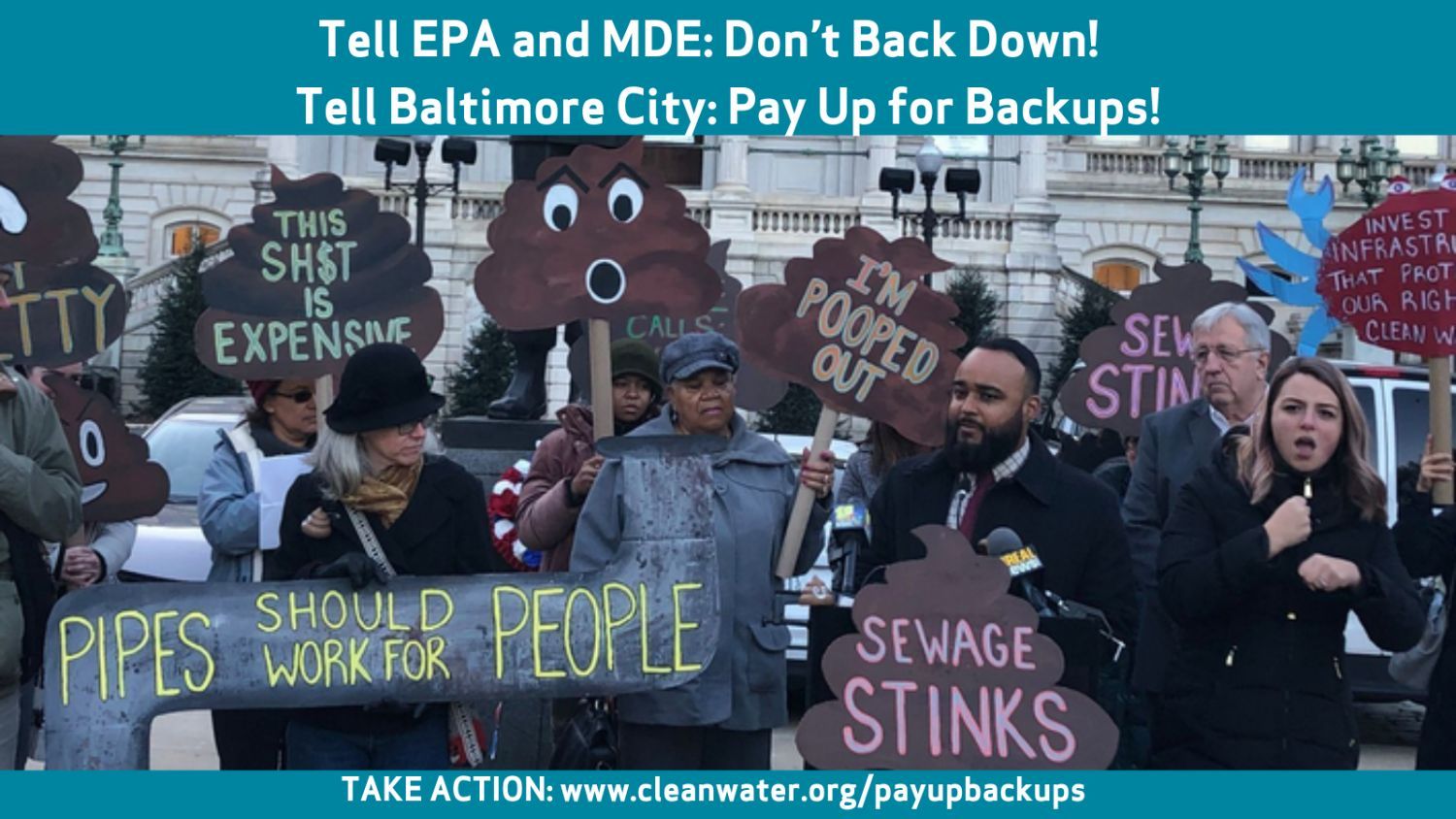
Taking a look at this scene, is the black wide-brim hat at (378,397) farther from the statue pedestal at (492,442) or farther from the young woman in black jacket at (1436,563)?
the statue pedestal at (492,442)

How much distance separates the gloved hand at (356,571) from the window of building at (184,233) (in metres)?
40.3

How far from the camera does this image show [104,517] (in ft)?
19.6

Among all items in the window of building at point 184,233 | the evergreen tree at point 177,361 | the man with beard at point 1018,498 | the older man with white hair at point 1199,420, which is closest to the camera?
the man with beard at point 1018,498

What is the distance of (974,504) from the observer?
4992 millimetres

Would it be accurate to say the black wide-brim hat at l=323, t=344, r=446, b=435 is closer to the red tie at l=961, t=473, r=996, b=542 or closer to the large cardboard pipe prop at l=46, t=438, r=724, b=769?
the large cardboard pipe prop at l=46, t=438, r=724, b=769

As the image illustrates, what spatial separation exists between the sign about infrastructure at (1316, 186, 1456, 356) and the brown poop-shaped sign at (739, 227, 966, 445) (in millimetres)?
1314

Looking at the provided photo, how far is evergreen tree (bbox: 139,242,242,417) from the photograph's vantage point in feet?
105

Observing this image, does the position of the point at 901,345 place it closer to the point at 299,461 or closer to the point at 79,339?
the point at 299,461

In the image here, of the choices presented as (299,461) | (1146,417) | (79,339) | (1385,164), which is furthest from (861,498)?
(1385,164)

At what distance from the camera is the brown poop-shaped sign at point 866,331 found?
5.73m

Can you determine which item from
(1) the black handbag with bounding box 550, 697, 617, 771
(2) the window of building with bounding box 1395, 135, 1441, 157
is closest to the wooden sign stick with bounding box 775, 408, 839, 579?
(1) the black handbag with bounding box 550, 697, 617, 771

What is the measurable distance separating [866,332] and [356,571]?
1.81 metres

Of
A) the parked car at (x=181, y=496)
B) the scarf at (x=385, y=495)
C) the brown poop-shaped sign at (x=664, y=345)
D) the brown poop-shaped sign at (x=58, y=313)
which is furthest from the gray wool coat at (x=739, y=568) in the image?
the parked car at (x=181, y=496)

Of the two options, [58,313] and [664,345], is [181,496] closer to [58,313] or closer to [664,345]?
[664,345]
